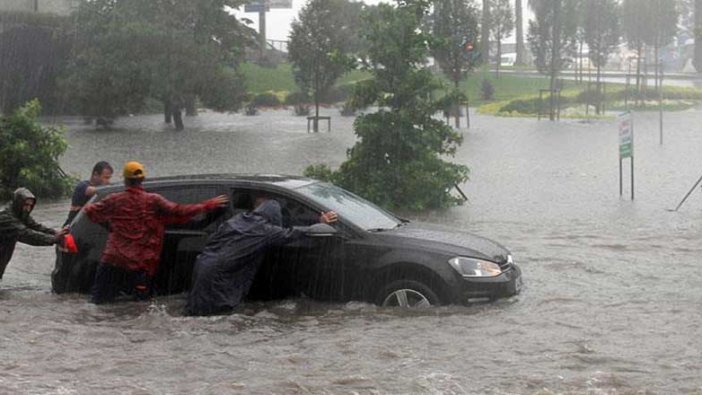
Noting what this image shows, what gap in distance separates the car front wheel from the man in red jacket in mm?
1768

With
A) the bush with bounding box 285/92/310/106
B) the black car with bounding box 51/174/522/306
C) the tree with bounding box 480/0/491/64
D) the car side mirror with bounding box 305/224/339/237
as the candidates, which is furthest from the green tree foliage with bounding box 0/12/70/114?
the car side mirror with bounding box 305/224/339/237

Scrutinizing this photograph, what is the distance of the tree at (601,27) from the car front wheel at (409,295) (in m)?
58.1

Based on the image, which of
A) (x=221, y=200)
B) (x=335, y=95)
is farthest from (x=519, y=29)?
(x=221, y=200)

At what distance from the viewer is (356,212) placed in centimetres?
1141

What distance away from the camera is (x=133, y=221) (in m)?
10.9

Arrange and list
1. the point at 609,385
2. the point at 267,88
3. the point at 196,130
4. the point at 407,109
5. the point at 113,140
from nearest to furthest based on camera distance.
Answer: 1. the point at 609,385
2. the point at 407,109
3. the point at 113,140
4. the point at 196,130
5. the point at 267,88

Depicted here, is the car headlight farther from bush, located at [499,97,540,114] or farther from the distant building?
bush, located at [499,97,540,114]

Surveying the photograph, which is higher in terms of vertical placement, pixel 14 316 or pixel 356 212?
pixel 356 212

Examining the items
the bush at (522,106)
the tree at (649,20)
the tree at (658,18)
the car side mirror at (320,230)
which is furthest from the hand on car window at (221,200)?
Answer: the tree at (658,18)

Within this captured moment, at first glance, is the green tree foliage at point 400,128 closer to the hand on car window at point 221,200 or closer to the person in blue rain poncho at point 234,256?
the hand on car window at point 221,200

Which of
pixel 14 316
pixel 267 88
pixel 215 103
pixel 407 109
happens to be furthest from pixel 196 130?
pixel 14 316

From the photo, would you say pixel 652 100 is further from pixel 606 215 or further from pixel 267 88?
pixel 606 215

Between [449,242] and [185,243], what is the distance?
2.48 metres

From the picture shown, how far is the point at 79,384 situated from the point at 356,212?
11.9ft
